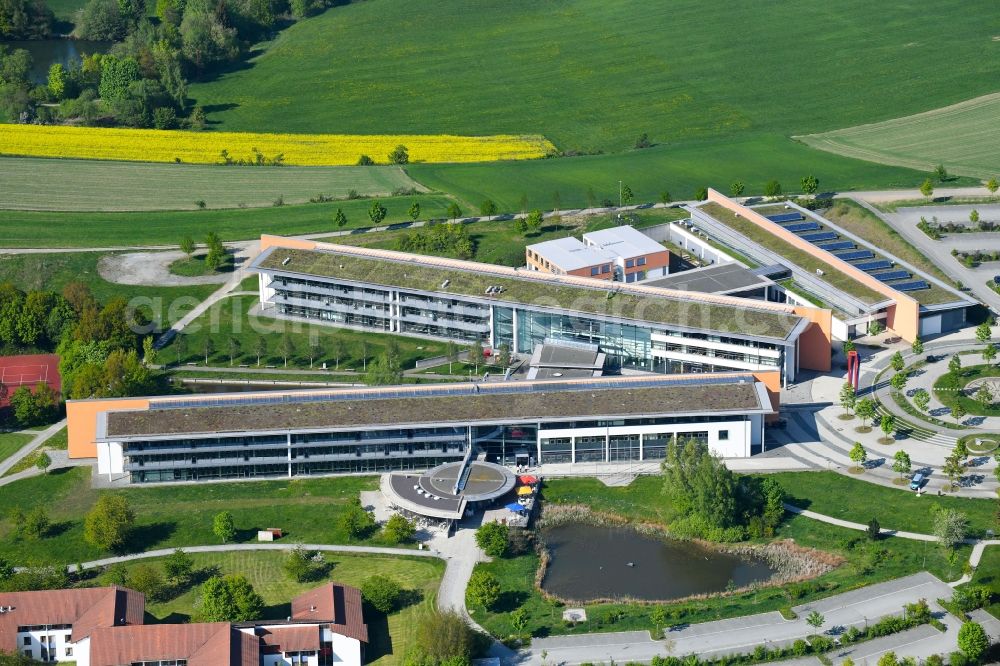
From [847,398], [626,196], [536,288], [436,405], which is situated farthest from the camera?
[626,196]

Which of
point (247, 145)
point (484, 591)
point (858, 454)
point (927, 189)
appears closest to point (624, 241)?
point (927, 189)

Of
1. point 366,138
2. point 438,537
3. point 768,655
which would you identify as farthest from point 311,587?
point 366,138

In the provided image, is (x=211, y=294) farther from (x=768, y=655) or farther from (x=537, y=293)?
(x=768, y=655)

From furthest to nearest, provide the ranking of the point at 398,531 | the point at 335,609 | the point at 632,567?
the point at 398,531 → the point at 632,567 → the point at 335,609

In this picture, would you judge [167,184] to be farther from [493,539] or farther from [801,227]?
[493,539]

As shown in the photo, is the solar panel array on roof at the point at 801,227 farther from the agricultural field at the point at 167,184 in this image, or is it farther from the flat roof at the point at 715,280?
the agricultural field at the point at 167,184

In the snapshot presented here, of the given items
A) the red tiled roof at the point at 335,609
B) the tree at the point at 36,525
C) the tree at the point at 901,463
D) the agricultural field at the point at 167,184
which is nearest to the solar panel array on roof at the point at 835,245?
the tree at the point at 901,463

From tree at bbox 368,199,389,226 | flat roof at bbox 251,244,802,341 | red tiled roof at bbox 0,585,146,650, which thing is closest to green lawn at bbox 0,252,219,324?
flat roof at bbox 251,244,802,341

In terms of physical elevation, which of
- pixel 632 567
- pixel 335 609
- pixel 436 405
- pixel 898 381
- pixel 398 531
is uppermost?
pixel 436 405
